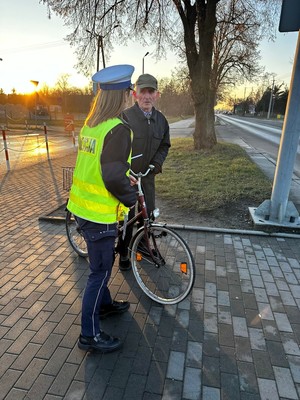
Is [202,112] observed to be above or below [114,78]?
below

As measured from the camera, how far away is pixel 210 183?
7441mm

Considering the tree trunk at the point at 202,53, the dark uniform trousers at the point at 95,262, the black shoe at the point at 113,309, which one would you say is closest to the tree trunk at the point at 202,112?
the tree trunk at the point at 202,53

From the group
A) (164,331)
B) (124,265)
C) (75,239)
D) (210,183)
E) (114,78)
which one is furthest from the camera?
(210,183)

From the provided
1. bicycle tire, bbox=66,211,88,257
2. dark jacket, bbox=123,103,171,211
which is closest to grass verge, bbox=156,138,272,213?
dark jacket, bbox=123,103,171,211

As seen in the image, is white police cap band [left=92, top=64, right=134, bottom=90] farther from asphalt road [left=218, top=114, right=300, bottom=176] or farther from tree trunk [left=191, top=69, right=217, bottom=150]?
tree trunk [left=191, top=69, right=217, bottom=150]

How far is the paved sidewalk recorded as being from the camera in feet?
6.88

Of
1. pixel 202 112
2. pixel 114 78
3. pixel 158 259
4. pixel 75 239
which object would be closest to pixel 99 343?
pixel 158 259

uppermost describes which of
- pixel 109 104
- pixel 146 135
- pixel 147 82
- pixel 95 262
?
pixel 147 82

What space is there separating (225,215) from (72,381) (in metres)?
3.87

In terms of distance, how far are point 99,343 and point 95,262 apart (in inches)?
25.9

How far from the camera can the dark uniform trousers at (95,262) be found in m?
2.18

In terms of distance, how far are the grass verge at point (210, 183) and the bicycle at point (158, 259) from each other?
2.41 m

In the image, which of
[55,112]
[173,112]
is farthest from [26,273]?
[173,112]

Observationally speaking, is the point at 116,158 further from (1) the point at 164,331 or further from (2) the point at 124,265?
(2) the point at 124,265
